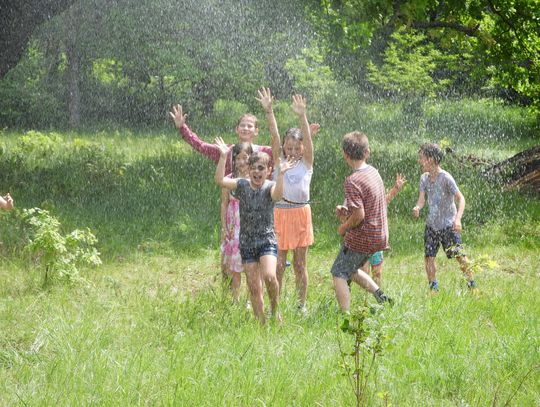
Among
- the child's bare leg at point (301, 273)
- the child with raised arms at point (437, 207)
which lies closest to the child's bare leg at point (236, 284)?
the child's bare leg at point (301, 273)

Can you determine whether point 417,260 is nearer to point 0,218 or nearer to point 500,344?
point 500,344

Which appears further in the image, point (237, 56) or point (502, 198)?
point (237, 56)

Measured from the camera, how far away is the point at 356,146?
6.34 meters

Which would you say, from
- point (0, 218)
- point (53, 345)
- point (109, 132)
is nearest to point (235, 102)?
point (109, 132)

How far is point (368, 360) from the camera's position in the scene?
5.27 meters

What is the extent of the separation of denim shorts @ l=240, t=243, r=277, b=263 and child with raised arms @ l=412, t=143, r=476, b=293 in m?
2.03

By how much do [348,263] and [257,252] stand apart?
2.40ft

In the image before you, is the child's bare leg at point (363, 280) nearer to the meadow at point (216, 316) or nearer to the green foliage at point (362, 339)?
the meadow at point (216, 316)

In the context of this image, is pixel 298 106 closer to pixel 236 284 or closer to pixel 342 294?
pixel 342 294

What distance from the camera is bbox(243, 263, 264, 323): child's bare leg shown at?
6113 millimetres

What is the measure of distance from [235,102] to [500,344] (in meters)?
26.3

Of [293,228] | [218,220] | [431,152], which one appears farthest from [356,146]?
[218,220]

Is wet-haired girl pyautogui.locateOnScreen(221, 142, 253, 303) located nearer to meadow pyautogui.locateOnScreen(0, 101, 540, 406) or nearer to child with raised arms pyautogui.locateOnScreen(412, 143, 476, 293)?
meadow pyautogui.locateOnScreen(0, 101, 540, 406)

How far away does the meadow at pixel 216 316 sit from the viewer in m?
4.84
